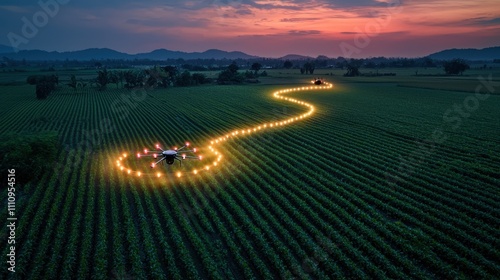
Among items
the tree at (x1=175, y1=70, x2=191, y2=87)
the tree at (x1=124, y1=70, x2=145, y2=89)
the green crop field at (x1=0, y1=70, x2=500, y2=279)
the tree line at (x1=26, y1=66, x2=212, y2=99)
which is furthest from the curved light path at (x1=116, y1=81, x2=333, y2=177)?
the tree at (x1=124, y1=70, x2=145, y2=89)

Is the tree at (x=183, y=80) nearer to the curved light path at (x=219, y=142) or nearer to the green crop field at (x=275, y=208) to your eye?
the curved light path at (x=219, y=142)

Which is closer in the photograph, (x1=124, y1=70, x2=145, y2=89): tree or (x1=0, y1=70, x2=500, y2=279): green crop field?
(x1=0, y1=70, x2=500, y2=279): green crop field

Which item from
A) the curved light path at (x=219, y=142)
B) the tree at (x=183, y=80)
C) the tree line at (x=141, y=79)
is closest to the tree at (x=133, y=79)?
the tree line at (x=141, y=79)

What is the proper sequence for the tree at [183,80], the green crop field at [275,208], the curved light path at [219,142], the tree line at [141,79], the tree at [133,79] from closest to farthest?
the green crop field at [275,208], the curved light path at [219,142], the tree line at [141,79], the tree at [133,79], the tree at [183,80]

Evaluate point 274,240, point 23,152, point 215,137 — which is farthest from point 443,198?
point 23,152

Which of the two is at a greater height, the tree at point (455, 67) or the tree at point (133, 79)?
the tree at point (455, 67)

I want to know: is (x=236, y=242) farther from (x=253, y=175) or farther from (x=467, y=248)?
(x=467, y=248)

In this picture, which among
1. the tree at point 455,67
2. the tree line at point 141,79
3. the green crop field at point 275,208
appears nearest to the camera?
the green crop field at point 275,208

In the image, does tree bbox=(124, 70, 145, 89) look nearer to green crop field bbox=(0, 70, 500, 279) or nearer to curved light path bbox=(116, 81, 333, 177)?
curved light path bbox=(116, 81, 333, 177)

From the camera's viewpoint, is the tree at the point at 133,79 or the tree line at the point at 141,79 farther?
the tree at the point at 133,79
